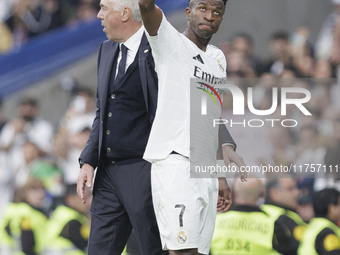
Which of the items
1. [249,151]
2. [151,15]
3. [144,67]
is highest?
[151,15]

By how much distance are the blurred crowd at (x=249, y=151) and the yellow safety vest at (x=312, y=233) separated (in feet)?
0.26

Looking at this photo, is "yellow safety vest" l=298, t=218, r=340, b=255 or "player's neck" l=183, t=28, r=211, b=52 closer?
"player's neck" l=183, t=28, r=211, b=52

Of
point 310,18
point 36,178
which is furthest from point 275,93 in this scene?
point 36,178

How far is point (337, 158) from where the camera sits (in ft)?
20.7

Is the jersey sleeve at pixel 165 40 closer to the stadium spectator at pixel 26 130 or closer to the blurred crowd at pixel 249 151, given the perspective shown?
the blurred crowd at pixel 249 151

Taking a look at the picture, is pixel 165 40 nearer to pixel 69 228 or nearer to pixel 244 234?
pixel 244 234

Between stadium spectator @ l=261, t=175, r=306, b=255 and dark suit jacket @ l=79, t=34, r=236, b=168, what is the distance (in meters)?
2.02

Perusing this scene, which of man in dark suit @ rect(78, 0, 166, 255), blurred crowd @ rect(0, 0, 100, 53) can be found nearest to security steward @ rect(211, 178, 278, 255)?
man in dark suit @ rect(78, 0, 166, 255)

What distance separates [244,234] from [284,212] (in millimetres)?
471

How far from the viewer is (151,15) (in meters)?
3.10

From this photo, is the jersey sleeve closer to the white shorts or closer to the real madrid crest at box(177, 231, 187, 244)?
the white shorts

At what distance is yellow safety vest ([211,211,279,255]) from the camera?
550cm

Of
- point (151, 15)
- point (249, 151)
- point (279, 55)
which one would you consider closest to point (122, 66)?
point (151, 15)

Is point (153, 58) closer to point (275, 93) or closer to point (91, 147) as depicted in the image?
point (91, 147)
